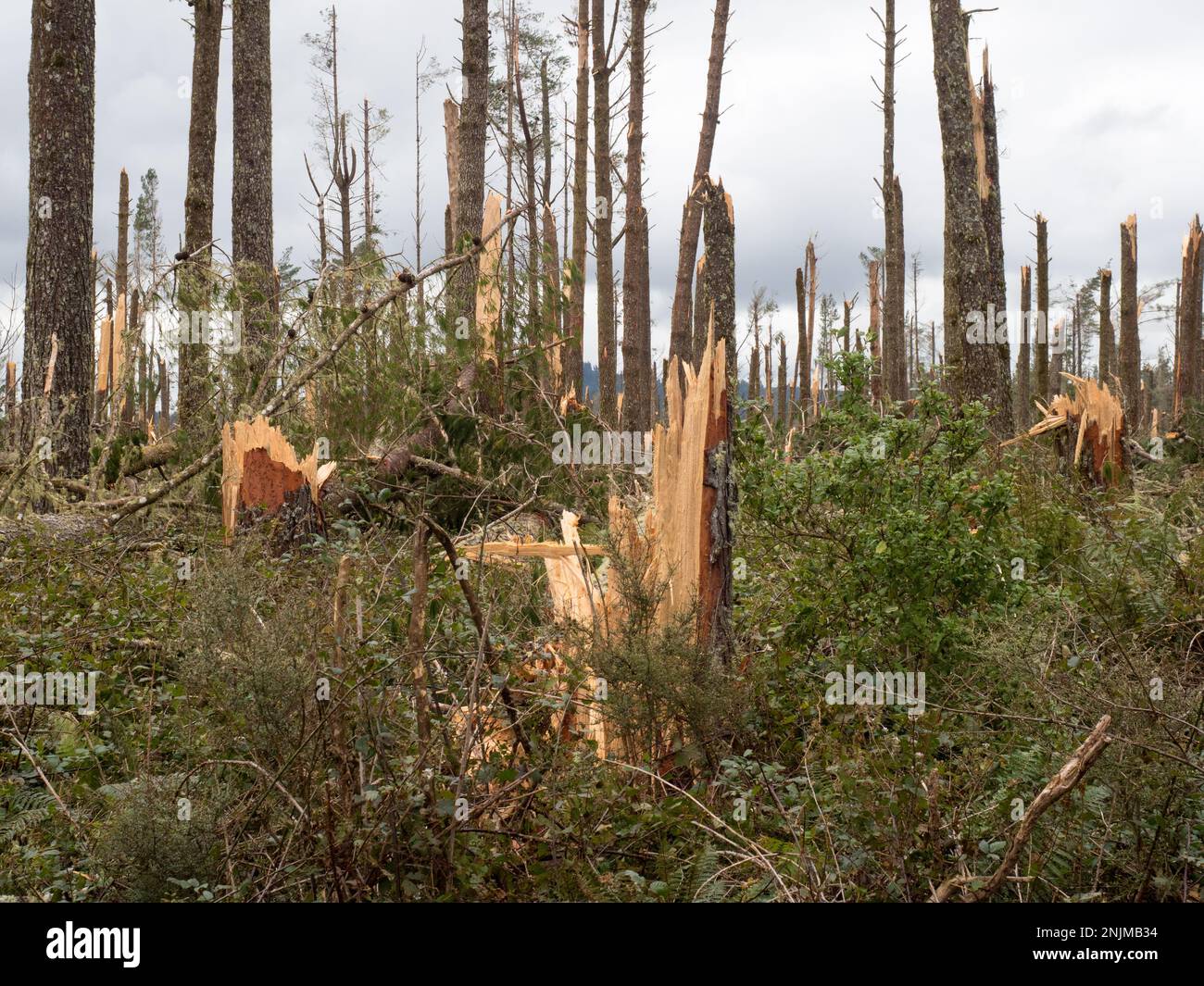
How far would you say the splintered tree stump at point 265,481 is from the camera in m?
7.70

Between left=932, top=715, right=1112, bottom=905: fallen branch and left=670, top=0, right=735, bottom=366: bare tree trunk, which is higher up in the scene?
left=670, top=0, right=735, bottom=366: bare tree trunk

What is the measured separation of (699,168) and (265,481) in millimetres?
11561

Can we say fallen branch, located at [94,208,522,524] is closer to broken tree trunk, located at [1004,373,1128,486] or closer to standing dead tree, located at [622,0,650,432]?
broken tree trunk, located at [1004,373,1128,486]

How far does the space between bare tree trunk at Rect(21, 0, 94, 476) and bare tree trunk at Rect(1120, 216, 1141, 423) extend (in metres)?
18.9

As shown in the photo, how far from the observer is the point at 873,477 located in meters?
5.41

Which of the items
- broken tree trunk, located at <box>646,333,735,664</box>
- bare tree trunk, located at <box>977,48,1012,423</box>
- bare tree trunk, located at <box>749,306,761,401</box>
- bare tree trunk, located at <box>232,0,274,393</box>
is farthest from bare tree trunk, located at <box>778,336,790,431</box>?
broken tree trunk, located at <box>646,333,735,664</box>

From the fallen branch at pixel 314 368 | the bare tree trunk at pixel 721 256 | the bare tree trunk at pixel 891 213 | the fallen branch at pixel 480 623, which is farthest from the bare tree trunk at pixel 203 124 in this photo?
the bare tree trunk at pixel 891 213

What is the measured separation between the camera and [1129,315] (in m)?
21.6

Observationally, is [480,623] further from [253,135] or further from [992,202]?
[992,202]

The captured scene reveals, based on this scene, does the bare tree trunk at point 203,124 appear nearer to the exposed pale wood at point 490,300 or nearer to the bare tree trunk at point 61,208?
the bare tree trunk at point 61,208

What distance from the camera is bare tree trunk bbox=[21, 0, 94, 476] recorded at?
361 inches

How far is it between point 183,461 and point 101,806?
5.24 m
